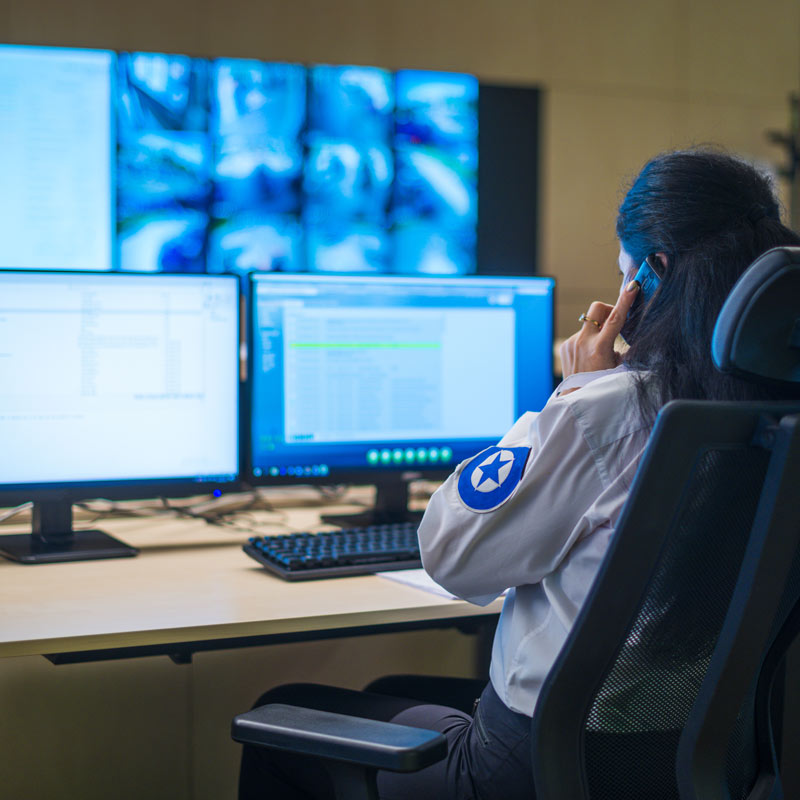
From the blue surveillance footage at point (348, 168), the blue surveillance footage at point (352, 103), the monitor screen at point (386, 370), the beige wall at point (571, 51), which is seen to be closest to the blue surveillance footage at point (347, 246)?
the blue surveillance footage at point (348, 168)

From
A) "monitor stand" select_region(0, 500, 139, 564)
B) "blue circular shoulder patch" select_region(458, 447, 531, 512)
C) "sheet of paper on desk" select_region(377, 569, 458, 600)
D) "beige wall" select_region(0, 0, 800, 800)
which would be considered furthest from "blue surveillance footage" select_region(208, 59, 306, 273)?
"blue circular shoulder patch" select_region(458, 447, 531, 512)

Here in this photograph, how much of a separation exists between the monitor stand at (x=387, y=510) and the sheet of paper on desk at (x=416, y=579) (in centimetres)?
37

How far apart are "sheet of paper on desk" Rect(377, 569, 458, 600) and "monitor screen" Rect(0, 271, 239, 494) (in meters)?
0.39

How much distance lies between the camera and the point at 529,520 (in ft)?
3.33

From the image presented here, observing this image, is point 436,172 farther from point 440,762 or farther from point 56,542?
point 440,762

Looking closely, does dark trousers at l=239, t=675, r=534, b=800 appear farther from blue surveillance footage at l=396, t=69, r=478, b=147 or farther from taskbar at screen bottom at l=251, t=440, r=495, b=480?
blue surveillance footage at l=396, t=69, r=478, b=147

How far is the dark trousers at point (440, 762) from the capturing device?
1.04 metres

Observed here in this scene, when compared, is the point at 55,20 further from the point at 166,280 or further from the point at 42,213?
the point at 166,280

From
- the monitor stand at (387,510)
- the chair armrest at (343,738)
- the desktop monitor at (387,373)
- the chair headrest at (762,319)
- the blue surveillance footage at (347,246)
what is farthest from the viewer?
the blue surveillance footage at (347,246)

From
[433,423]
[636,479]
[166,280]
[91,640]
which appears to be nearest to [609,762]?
[636,479]

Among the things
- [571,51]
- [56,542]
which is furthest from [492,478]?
[571,51]

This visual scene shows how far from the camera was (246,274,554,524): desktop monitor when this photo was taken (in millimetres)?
1719

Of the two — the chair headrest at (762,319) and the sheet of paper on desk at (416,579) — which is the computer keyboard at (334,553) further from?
the chair headrest at (762,319)

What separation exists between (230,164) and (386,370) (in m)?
1.75
